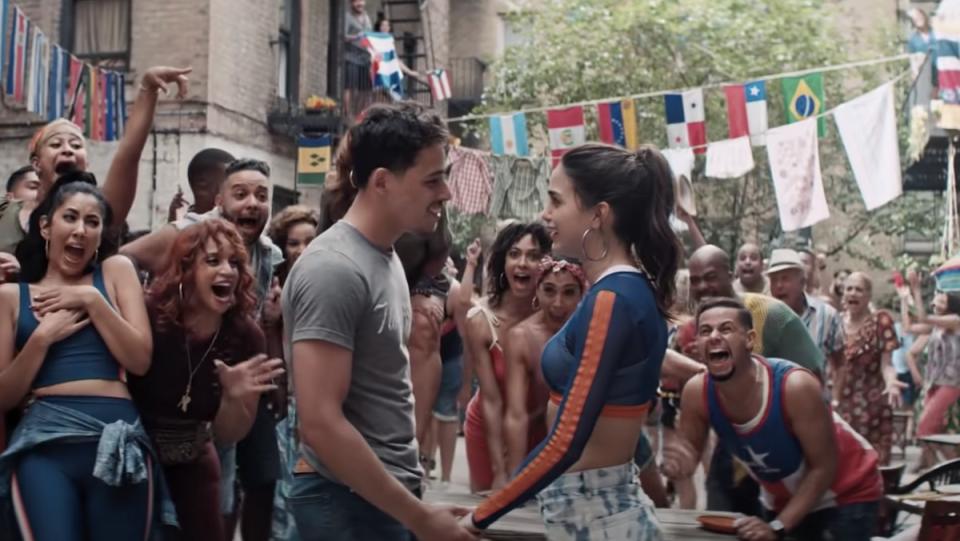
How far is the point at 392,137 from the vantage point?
373cm

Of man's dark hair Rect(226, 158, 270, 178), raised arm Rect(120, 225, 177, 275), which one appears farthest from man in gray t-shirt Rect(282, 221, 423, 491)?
man's dark hair Rect(226, 158, 270, 178)

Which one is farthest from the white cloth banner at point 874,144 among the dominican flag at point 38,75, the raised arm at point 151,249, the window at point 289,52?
the raised arm at point 151,249

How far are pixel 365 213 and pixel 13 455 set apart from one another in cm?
197

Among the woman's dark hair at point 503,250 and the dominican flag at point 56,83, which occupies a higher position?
the dominican flag at point 56,83

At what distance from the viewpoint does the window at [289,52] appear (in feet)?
75.7

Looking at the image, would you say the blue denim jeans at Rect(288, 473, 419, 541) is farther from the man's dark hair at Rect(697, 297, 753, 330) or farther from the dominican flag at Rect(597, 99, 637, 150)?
the dominican flag at Rect(597, 99, 637, 150)

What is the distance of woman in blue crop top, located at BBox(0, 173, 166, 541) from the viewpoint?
489 cm

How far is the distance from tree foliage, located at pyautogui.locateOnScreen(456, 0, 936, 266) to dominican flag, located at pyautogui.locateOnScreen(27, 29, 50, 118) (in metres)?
14.3

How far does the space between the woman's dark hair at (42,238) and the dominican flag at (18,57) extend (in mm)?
8994

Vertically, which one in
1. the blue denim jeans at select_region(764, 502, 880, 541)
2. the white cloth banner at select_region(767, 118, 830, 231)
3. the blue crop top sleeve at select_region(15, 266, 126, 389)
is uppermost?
the white cloth banner at select_region(767, 118, 830, 231)

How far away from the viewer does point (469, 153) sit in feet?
68.3

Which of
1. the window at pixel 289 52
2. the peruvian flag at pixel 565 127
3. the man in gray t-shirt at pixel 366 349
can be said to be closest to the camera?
the man in gray t-shirt at pixel 366 349

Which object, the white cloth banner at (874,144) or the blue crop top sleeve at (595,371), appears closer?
the blue crop top sleeve at (595,371)

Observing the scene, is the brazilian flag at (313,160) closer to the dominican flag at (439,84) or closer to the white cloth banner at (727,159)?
the white cloth banner at (727,159)
